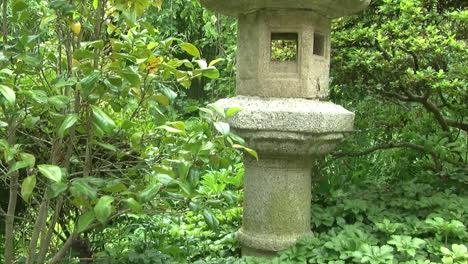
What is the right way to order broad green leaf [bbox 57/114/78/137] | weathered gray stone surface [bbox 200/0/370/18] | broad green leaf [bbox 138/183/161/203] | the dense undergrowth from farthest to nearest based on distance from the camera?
A: weathered gray stone surface [bbox 200/0/370/18] < the dense undergrowth < broad green leaf [bbox 138/183/161/203] < broad green leaf [bbox 57/114/78/137]

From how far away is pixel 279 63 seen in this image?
2.40m

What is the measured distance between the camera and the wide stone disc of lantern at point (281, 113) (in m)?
2.23

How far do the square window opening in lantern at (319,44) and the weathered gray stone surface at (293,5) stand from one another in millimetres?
147

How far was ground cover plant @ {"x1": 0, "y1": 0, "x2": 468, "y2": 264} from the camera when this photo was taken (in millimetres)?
1457

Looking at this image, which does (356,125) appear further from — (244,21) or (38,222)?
(38,222)

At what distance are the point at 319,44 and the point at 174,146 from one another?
1.21 metres

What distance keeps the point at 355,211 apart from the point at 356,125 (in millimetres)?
941

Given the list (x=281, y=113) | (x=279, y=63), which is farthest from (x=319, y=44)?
(x=281, y=113)

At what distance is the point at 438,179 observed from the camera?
3096 mm

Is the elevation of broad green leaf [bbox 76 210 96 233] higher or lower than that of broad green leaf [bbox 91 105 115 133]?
lower

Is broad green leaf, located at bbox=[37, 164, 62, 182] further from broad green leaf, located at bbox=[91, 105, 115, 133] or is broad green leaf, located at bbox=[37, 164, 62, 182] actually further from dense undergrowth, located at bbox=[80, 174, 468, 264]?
dense undergrowth, located at bbox=[80, 174, 468, 264]

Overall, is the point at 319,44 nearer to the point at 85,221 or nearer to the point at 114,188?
the point at 114,188

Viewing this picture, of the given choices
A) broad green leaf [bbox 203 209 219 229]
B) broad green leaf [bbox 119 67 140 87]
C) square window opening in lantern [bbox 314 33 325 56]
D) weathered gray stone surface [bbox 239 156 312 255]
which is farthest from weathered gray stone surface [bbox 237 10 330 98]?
broad green leaf [bbox 119 67 140 87]

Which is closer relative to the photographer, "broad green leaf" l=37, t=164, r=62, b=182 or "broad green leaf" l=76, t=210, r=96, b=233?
"broad green leaf" l=37, t=164, r=62, b=182
